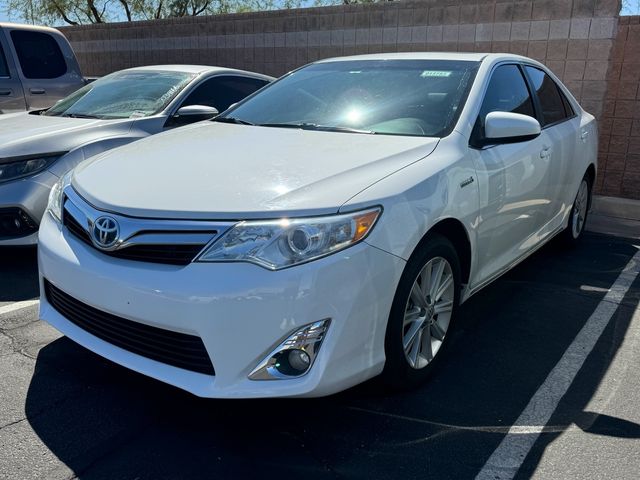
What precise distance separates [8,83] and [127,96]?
2.18 metres

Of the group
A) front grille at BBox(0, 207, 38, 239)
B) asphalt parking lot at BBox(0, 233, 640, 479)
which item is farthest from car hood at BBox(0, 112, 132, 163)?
asphalt parking lot at BBox(0, 233, 640, 479)

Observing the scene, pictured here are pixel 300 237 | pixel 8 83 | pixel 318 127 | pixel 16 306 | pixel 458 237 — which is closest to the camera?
pixel 300 237

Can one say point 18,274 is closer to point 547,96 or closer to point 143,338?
point 143,338

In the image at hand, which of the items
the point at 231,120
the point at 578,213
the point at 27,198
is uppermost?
the point at 231,120

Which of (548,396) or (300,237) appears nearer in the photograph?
(300,237)

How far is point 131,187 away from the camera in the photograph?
108 inches

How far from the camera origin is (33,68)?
7.17 m

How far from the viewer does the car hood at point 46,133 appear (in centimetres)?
449

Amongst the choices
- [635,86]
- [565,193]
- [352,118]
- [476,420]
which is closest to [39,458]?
[476,420]

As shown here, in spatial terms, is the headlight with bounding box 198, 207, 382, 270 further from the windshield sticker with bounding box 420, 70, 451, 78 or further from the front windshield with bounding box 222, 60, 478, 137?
the windshield sticker with bounding box 420, 70, 451, 78

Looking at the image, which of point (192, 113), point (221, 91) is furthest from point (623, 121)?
point (192, 113)

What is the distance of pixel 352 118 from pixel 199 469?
2107 millimetres

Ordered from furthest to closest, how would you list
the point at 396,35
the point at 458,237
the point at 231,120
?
1. the point at 396,35
2. the point at 231,120
3. the point at 458,237

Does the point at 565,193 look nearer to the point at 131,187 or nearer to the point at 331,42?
the point at 131,187
